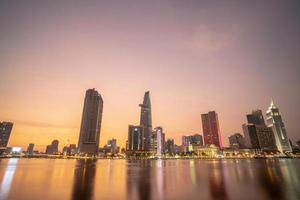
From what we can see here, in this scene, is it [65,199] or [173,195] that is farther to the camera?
[173,195]

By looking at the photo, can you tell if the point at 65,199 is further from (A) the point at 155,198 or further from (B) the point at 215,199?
(B) the point at 215,199

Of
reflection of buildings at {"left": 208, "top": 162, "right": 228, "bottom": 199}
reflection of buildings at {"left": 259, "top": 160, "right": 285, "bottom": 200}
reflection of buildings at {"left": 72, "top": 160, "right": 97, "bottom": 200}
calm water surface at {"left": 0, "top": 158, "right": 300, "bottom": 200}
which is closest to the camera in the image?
reflection of buildings at {"left": 72, "top": 160, "right": 97, "bottom": 200}

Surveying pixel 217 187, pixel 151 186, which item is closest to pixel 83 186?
pixel 151 186

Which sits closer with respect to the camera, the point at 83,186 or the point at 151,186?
the point at 83,186

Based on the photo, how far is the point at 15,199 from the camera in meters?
22.1

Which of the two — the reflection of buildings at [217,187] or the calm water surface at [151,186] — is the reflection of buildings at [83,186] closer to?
the calm water surface at [151,186]

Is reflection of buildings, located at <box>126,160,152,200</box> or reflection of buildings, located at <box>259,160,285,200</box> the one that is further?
reflection of buildings, located at <box>259,160,285,200</box>

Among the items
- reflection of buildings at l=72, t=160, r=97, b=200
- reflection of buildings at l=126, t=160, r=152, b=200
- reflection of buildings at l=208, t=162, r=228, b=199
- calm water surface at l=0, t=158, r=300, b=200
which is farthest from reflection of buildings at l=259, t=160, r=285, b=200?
reflection of buildings at l=72, t=160, r=97, b=200

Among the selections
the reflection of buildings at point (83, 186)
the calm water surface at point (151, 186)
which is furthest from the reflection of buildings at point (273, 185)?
the reflection of buildings at point (83, 186)

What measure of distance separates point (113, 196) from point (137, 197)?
3.12 meters

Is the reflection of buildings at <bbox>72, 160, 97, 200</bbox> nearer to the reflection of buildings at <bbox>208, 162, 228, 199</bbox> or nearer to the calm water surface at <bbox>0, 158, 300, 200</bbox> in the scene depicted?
the calm water surface at <bbox>0, 158, 300, 200</bbox>

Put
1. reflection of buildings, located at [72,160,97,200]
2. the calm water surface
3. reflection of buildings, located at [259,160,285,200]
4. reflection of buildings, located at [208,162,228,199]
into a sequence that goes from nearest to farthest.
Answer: reflection of buildings, located at [72,160,97,200], the calm water surface, reflection of buildings, located at [208,162,228,199], reflection of buildings, located at [259,160,285,200]

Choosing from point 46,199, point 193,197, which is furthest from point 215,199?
point 46,199

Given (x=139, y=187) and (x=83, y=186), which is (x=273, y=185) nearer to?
(x=139, y=187)
